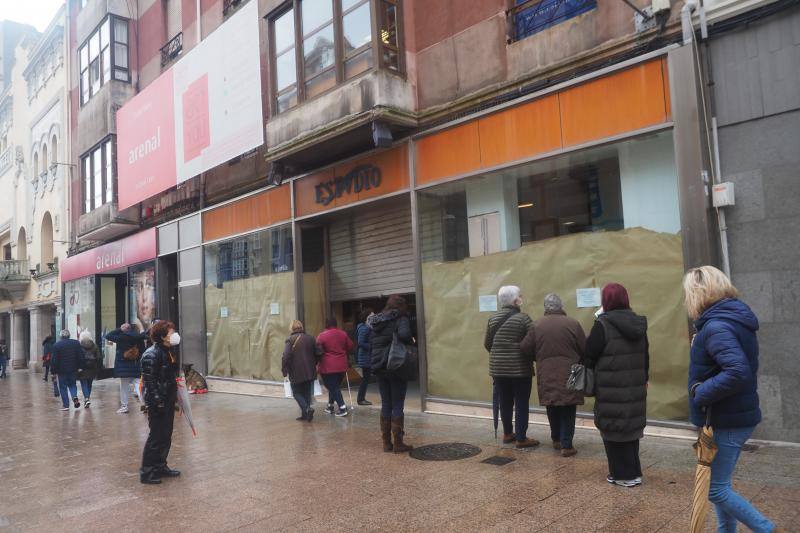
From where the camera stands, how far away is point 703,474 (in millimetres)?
3338

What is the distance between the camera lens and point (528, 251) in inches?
332

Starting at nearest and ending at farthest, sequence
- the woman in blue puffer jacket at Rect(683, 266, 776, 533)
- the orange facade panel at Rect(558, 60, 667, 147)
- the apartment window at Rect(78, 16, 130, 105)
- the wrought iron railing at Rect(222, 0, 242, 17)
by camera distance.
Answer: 1. the woman in blue puffer jacket at Rect(683, 266, 776, 533)
2. the orange facade panel at Rect(558, 60, 667, 147)
3. the wrought iron railing at Rect(222, 0, 242, 17)
4. the apartment window at Rect(78, 16, 130, 105)

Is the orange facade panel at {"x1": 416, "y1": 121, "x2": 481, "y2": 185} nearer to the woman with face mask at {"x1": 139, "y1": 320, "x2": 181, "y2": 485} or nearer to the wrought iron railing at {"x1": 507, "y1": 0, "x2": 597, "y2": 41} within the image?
the wrought iron railing at {"x1": 507, "y1": 0, "x2": 597, "y2": 41}

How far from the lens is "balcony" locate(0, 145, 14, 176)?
3142cm

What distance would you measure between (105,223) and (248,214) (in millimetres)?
7548

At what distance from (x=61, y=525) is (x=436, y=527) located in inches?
126

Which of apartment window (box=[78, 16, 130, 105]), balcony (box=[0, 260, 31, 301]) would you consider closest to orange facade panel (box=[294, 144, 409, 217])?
apartment window (box=[78, 16, 130, 105])

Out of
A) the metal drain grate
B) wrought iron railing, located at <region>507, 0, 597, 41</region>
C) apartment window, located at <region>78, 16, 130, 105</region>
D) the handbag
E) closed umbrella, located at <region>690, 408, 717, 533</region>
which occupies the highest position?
apartment window, located at <region>78, 16, 130, 105</region>

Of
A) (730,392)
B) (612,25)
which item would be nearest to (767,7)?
(612,25)

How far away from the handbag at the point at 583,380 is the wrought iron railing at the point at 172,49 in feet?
49.8

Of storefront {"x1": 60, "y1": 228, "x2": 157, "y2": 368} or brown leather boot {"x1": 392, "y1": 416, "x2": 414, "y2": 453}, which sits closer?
brown leather boot {"x1": 392, "y1": 416, "x2": 414, "y2": 453}

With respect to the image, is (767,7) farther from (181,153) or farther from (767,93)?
(181,153)

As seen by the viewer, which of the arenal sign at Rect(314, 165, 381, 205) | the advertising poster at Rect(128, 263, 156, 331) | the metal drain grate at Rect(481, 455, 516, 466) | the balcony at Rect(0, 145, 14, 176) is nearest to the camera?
the metal drain grate at Rect(481, 455, 516, 466)

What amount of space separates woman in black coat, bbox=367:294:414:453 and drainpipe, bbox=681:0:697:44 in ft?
14.5
